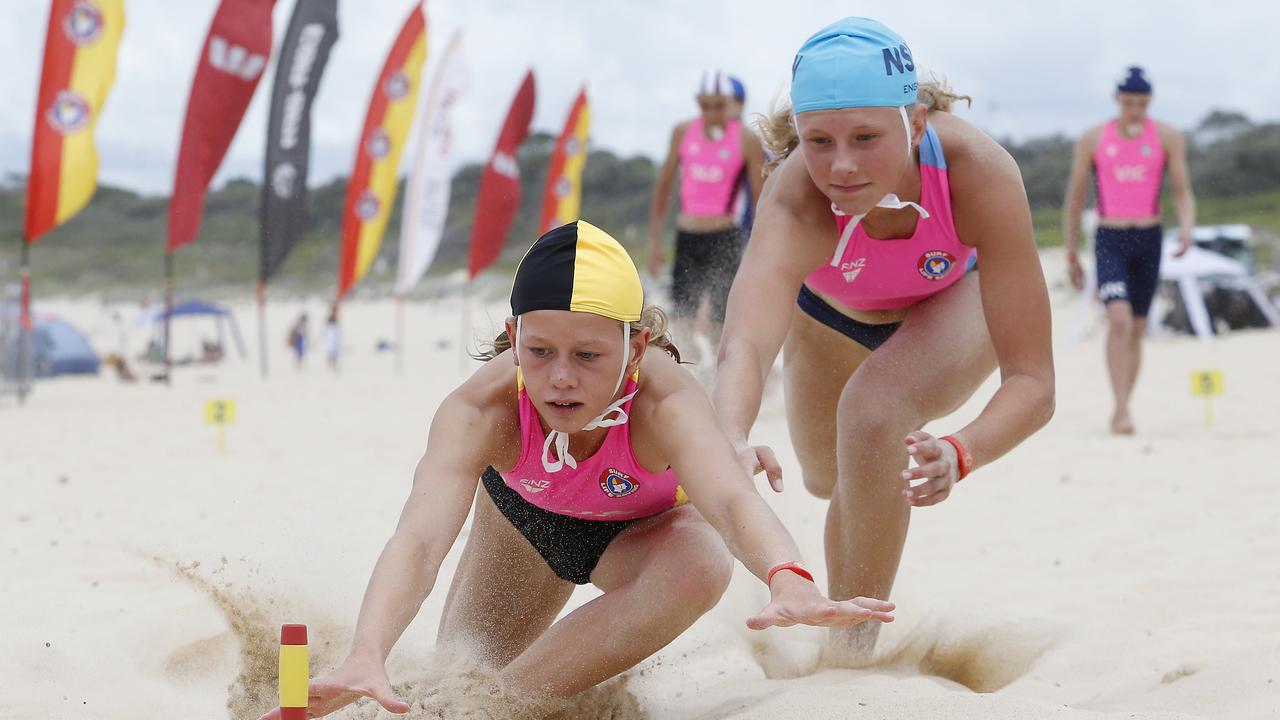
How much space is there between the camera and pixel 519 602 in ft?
10.3

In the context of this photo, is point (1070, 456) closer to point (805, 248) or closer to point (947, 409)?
point (947, 409)

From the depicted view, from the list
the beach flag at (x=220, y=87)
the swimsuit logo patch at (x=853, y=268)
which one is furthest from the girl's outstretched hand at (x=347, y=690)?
the beach flag at (x=220, y=87)

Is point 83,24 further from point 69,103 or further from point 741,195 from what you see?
point 741,195

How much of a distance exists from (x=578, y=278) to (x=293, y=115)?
37.0 ft

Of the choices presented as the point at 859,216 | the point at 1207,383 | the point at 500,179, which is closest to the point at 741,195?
the point at 1207,383

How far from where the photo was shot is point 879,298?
3342mm

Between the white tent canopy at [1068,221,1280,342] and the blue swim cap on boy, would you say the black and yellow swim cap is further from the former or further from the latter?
the white tent canopy at [1068,221,1280,342]

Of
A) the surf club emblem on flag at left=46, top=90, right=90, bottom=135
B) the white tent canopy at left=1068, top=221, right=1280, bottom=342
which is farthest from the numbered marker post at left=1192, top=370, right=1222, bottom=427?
the white tent canopy at left=1068, top=221, right=1280, bottom=342

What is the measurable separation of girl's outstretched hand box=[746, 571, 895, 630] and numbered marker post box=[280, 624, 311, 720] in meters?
0.71

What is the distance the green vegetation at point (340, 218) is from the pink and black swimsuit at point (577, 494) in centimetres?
3330

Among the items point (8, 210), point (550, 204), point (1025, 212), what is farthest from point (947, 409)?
point (8, 210)

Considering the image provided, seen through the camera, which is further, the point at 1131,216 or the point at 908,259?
the point at 1131,216

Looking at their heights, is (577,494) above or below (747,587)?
above

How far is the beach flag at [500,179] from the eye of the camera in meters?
16.7
